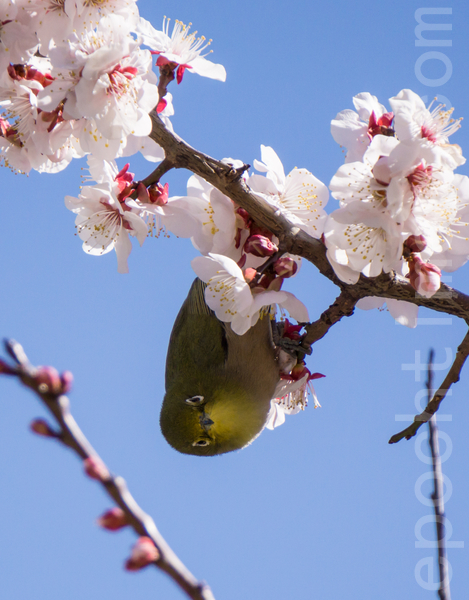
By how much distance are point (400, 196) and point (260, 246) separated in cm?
92

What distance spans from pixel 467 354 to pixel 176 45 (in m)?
2.46

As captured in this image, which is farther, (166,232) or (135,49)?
(166,232)

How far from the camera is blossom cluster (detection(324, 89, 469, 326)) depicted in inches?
102

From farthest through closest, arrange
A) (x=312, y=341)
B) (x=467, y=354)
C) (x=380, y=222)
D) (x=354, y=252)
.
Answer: (x=312, y=341) → (x=467, y=354) → (x=354, y=252) → (x=380, y=222)

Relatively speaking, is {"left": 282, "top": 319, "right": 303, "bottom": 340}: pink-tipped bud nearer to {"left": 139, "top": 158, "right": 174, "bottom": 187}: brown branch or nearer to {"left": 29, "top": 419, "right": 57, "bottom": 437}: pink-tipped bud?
{"left": 139, "top": 158, "right": 174, "bottom": 187}: brown branch

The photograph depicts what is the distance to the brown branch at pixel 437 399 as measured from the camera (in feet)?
11.4

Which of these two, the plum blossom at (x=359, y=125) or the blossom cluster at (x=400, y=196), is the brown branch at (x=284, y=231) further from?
the plum blossom at (x=359, y=125)

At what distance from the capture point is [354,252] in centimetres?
298

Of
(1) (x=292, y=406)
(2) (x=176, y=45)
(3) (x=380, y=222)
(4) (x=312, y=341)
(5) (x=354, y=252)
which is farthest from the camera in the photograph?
(1) (x=292, y=406)

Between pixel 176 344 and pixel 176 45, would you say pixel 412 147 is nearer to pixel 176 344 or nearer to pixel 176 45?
pixel 176 45

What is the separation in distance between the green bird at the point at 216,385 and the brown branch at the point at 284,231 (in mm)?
1480

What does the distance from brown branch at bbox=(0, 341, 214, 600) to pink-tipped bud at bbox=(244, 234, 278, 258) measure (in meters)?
2.33

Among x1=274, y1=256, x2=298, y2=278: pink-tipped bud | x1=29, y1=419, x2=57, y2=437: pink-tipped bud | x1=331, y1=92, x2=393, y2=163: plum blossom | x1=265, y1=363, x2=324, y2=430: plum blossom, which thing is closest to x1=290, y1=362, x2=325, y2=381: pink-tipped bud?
x1=265, y1=363, x2=324, y2=430: plum blossom

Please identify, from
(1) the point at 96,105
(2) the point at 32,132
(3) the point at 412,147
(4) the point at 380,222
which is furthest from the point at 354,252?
(2) the point at 32,132
